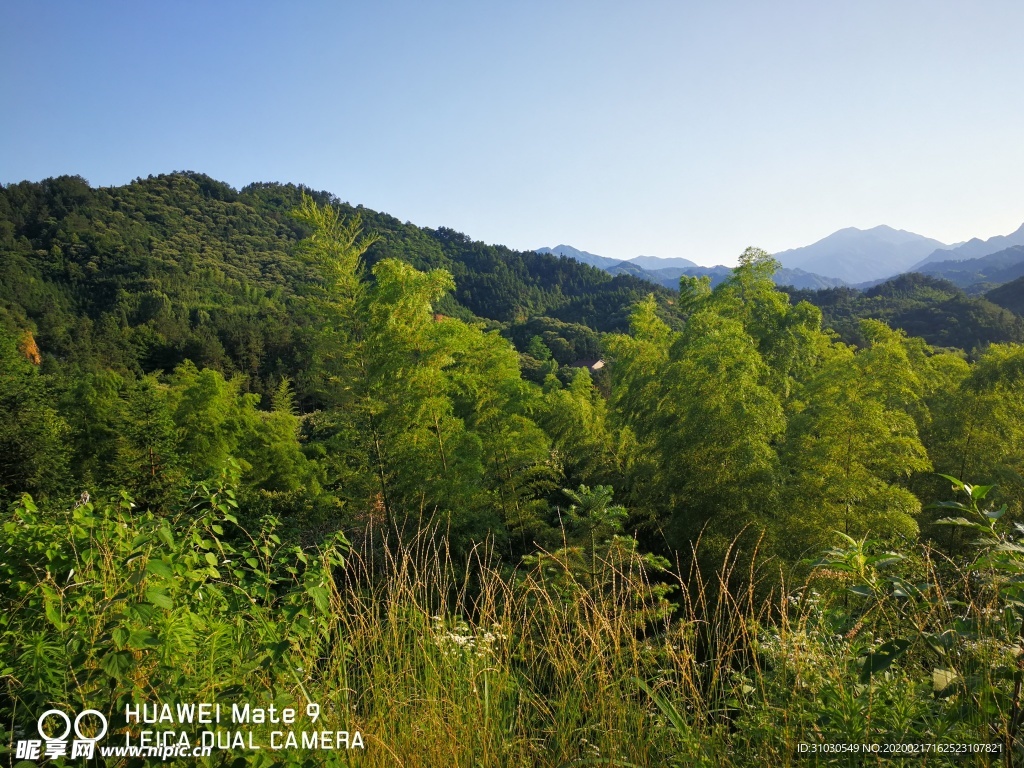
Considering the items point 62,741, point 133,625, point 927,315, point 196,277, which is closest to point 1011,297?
point 927,315

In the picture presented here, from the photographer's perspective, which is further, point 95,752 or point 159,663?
point 159,663

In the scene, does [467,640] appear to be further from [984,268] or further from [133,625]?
[984,268]

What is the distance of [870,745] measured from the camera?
1.35m

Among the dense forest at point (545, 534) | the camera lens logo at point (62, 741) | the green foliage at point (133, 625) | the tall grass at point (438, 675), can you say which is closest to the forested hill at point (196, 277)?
the dense forest at point (545, 534)

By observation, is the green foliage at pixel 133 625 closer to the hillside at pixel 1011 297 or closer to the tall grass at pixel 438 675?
the tall grass at pixel 438 675

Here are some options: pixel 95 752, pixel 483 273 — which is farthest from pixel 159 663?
pixel 483 273

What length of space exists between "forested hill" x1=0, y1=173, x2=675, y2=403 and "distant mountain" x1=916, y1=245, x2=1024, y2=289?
94.3 meters

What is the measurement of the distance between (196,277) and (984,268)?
638ft

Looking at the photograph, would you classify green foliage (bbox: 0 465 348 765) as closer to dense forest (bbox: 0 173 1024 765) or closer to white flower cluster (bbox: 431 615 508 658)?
dense forest (bbox: 0 173 1024 765)

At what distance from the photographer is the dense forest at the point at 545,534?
59.1 inches

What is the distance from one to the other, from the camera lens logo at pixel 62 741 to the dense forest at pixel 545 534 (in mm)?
57

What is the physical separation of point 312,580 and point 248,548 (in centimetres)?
116

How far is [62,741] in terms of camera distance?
1.27 meters

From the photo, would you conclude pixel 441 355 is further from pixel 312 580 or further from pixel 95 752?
pixel 95 752
